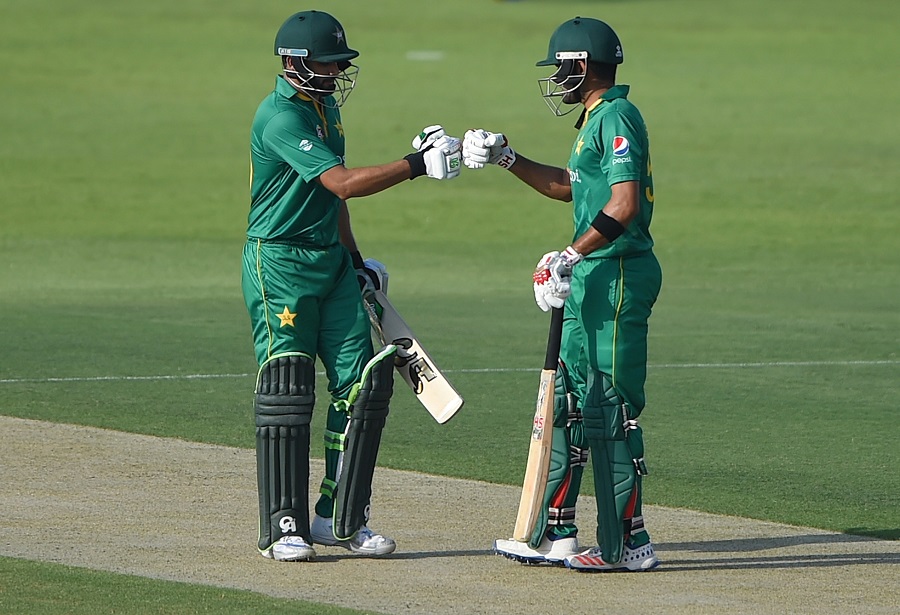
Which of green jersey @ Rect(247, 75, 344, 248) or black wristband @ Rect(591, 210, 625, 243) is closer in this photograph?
black wristband @ Rect(591, 210, 625, 243)

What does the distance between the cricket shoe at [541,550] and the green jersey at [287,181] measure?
1451 millimetres

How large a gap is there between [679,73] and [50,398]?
28.9 m

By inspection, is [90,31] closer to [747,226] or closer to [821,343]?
[747,226]

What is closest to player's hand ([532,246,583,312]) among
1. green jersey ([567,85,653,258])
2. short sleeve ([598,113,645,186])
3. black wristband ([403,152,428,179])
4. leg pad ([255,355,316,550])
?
green jersey ([567,85,653,258])

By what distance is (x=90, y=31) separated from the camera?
42.0 m

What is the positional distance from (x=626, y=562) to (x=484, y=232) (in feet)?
58.4

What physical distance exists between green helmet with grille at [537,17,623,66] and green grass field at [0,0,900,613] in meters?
2.32

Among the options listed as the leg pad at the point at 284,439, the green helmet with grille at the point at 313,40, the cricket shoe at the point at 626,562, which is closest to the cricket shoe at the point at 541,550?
the cricket shoe at the point at 626,562

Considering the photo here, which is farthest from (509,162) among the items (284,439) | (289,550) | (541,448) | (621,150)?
(289,550)

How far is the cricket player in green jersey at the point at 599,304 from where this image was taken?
722cm

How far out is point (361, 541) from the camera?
296 inches

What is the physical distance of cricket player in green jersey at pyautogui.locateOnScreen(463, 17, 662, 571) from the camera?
722 centimetres

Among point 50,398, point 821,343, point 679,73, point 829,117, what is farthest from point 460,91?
point 50,398

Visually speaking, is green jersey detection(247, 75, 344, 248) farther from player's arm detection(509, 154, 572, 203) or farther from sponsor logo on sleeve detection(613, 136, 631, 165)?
sponsor logo on sleeve detection(613, 136, 631, 165)
